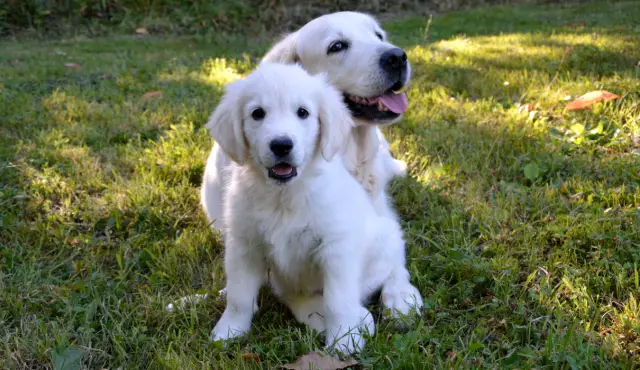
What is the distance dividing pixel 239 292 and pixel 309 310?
32 cm

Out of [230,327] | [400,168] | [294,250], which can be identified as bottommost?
[400,168]

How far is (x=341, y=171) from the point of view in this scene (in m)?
2.57

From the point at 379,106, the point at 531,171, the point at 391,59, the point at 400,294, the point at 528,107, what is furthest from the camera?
the point at 528,107

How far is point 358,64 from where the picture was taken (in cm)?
293

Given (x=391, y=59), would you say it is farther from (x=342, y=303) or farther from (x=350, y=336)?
(x=350, y=336)

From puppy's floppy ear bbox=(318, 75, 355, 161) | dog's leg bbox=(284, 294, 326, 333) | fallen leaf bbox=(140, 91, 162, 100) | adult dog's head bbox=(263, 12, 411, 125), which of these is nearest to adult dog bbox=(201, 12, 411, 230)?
adult dog's head bbox=(263, 12, 411, 125)

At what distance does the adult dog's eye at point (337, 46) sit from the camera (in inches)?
118

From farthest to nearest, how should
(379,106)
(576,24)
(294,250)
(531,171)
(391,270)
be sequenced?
(576,24) < (531,171) < (379,106) < (391,270) < (294,250)

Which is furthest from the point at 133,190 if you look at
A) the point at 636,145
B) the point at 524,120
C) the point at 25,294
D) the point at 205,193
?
the point at 636,145

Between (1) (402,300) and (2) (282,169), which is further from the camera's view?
(1) (402,300)

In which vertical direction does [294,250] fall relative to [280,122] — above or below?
below

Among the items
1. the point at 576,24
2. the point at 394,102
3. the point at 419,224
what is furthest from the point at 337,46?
the point at 576,24

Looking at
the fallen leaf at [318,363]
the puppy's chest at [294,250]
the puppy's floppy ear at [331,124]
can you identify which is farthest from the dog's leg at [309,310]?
the puppy's floppy ear at [331,124]

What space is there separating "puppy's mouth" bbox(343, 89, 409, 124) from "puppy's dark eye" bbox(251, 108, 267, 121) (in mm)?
836
